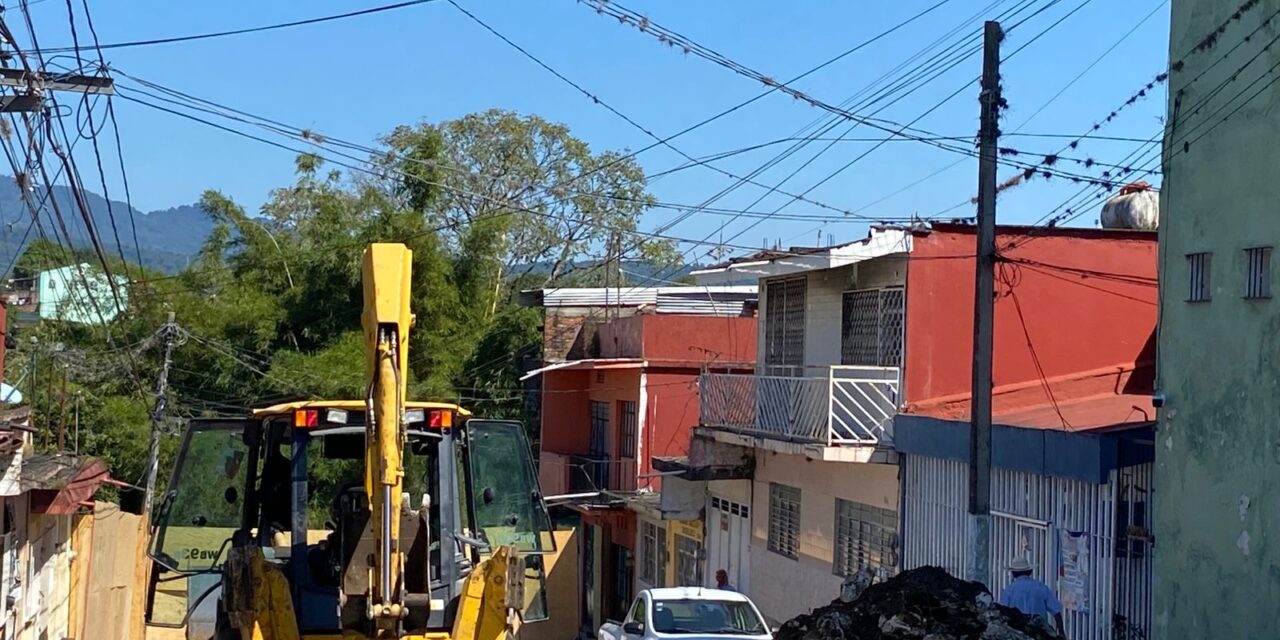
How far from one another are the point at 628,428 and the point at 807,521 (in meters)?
9.28

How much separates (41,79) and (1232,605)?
428 inches

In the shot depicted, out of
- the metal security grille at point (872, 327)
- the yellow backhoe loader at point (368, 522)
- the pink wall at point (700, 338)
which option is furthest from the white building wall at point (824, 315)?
the yellow backhoe loader at point (368, 522)

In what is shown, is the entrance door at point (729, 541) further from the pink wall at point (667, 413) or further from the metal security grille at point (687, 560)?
the pink wall at point (667, 413)

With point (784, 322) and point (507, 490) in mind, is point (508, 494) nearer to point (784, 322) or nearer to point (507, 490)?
point (507, 490)

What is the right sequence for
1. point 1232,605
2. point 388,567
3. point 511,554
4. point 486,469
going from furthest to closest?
point 1232,605 → point 486,469 → point 511,554 → point 388,567

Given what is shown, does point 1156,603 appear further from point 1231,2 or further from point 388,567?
point 388,567

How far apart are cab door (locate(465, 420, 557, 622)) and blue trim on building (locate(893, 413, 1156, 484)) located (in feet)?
21.1

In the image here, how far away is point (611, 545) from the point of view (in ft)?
113

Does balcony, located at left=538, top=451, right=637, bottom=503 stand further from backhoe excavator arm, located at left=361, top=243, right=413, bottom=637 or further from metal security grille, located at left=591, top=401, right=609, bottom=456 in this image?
backhoe excavator arm, located at left=361, top=243, right=413, bottom=637

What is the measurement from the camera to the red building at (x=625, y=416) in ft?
99.3

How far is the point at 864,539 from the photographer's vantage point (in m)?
20.6

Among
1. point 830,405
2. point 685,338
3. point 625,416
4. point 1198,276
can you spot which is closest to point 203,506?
point 1198,276

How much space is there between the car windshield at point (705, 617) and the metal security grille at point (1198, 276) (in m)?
5.91

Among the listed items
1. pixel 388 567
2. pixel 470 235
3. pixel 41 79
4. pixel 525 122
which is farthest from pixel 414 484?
pixel 525 122
